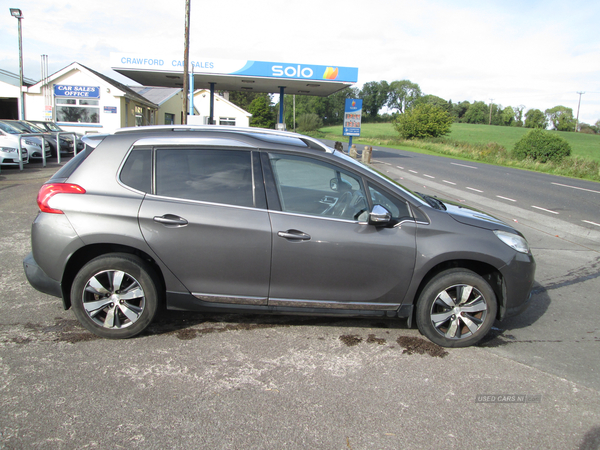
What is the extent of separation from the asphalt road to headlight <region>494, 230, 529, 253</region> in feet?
2.85

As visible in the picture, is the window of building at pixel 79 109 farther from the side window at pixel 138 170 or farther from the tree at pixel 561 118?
the tree at pixel 561 118

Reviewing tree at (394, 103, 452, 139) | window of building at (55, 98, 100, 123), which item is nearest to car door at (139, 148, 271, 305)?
window of building at (55, 98, 100, 123)

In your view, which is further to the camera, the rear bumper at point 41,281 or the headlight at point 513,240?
the headlight at point 513,240

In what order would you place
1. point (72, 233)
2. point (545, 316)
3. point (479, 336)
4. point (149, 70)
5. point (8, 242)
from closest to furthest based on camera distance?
point (72, 233), point (479, 336), point (545, 316), point (8, 242), point (149, 70)

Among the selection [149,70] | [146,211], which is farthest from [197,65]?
[146,211]

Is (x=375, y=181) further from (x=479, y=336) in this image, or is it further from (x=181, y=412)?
(x=181, y=412)

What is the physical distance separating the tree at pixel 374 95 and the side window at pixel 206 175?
446 ft

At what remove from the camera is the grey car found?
3592 millimetres

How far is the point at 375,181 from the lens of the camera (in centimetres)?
385

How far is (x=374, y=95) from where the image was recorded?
138000mm

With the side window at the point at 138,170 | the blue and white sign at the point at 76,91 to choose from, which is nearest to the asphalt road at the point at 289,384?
the side window at the point at 138,170

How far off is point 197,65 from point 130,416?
24682 mm

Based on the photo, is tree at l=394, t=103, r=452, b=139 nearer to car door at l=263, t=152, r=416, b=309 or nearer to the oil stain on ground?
the oil stain on ground

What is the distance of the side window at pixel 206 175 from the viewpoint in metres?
3.69
